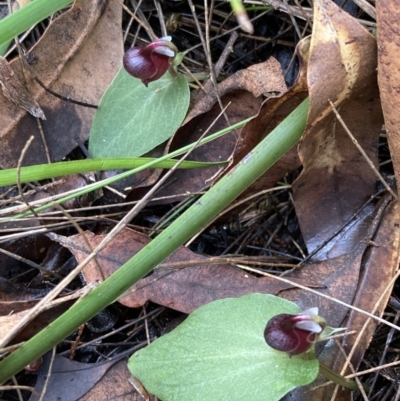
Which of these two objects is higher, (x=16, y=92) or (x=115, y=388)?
(x=16, y=92)

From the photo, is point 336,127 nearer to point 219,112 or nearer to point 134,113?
point 219,112

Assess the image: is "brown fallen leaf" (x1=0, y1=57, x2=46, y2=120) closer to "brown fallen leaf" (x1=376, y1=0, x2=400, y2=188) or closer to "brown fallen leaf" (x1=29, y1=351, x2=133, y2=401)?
"brown fallen leaf" (x1=29, y1=351, x2=133, y2=401)

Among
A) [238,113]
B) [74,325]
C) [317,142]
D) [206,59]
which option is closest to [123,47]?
[206,59]

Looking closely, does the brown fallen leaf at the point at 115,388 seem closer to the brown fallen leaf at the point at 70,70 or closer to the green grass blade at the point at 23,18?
the brown fallen leaf at the point at 70,70

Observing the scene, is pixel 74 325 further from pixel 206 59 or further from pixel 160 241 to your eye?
pixel 206 59

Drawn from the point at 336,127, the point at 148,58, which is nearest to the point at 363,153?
A: the point at 336,127
